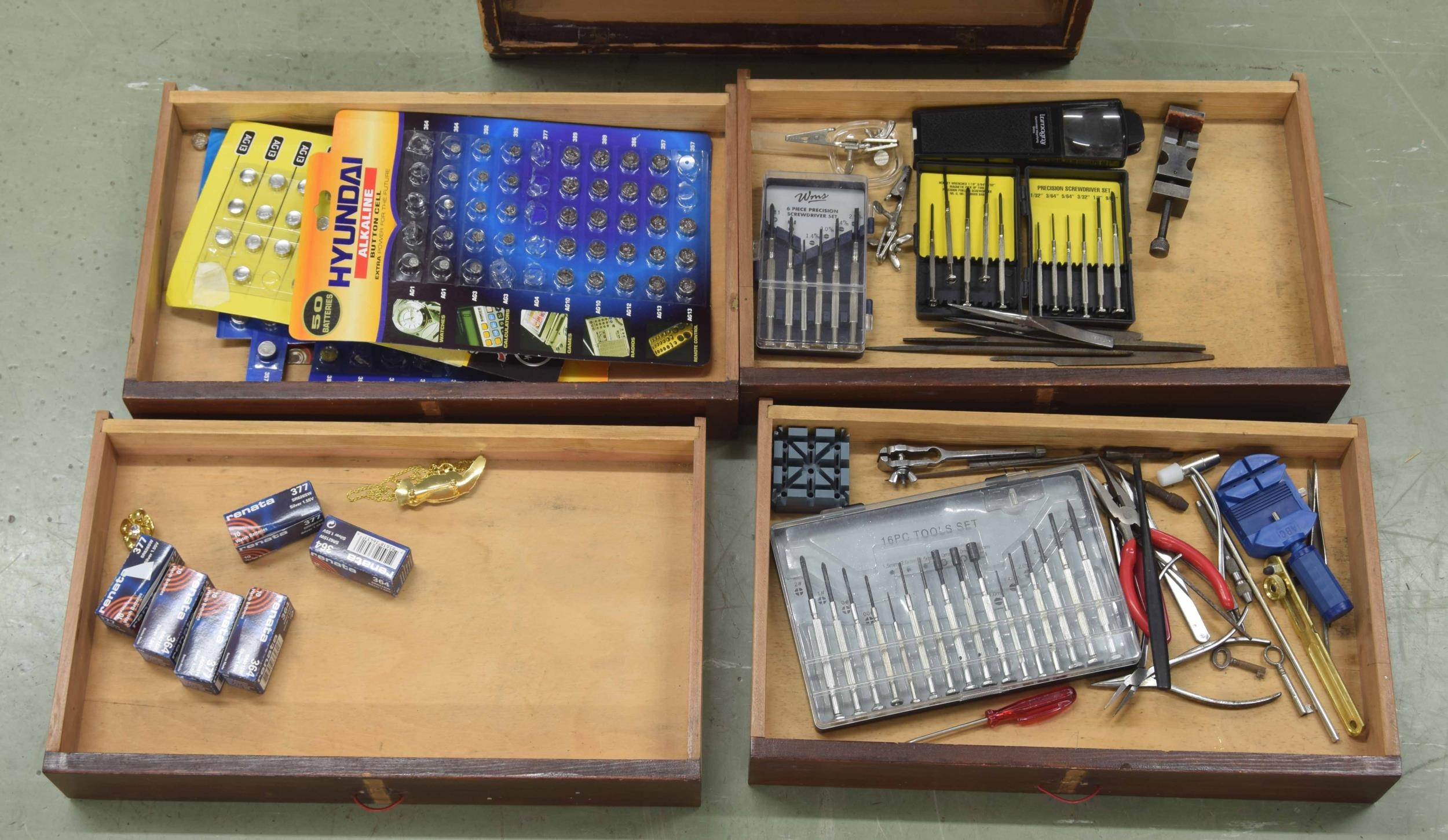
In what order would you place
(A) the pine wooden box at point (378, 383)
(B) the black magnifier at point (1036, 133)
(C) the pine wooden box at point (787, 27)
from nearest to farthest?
(A) the pine wooden box at point (378, 383) < (B) the black magnifier at point (1036, 133) < (C) the pine wooden box at point (787, 27)

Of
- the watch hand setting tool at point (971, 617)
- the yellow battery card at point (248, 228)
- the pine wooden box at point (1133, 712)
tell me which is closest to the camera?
the pine wooden box at point (1133, 712)

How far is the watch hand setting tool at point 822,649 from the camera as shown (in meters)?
2.36

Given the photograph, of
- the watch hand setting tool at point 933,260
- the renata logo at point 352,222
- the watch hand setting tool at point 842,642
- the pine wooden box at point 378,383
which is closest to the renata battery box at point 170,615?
the pine wooden box at point 378,383

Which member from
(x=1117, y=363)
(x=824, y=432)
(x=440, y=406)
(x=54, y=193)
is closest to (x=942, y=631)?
(x=824, y=432)

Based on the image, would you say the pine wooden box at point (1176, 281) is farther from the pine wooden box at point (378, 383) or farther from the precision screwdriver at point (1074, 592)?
the precision screwdriver at point (1074, 592)

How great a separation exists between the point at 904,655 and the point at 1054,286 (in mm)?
822

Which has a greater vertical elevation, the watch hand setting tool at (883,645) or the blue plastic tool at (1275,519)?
the blue plastic tool at (1275,519)

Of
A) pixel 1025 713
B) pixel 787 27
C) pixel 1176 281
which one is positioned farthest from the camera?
pixel 787 27

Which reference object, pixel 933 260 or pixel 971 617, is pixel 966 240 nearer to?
pixel 933 260

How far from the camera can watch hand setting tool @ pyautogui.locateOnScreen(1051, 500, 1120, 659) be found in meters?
2.43

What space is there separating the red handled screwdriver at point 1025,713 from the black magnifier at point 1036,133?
109cm

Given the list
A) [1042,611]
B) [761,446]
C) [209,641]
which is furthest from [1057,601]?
[209,641]

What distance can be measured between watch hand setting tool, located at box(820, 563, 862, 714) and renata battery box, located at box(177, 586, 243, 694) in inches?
41.5

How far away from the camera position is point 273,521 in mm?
2459
